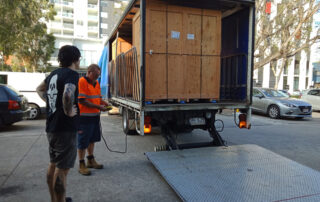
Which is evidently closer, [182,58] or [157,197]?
[157,197]

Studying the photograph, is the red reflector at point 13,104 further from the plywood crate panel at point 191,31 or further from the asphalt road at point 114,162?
the plywood crate panel at point 191,31

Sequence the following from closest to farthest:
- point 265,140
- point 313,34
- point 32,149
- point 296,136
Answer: point 32,149
point 265,140
point 296,136
point 313,34

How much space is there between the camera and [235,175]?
3514 millimetres

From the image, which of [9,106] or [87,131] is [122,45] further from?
[87,131]

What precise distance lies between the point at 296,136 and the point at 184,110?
14.7 feet

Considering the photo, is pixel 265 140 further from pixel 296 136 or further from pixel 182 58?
pixel 182 58

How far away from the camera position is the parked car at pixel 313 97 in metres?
13.6

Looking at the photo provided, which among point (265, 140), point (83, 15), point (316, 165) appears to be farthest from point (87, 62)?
point (316, 165)

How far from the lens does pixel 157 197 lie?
3145 millimetres

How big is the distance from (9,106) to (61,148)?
578 cm

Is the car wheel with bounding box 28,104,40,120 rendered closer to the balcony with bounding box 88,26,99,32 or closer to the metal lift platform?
the metal lift platform

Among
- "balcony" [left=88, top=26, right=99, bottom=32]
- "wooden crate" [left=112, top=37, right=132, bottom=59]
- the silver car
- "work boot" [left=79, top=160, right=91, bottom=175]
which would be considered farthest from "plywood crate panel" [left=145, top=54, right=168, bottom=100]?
"balcony" [left=88, top=26, right=99, bottom=32]

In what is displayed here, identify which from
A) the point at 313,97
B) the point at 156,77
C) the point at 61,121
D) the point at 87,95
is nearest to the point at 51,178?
the point at 61,121

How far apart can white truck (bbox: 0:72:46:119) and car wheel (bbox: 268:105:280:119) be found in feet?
33.9
